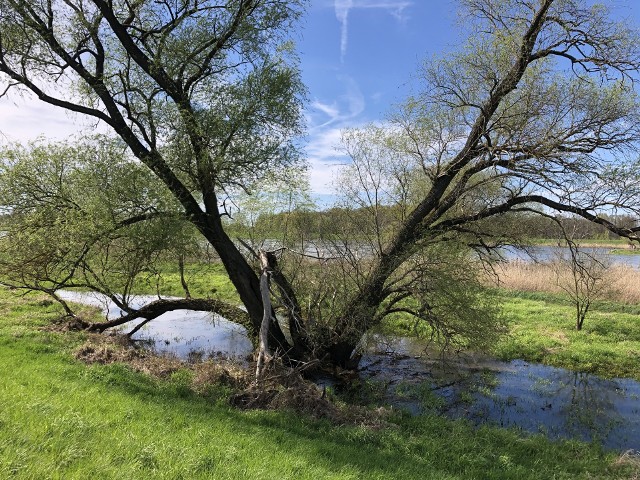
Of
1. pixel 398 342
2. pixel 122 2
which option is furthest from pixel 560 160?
pixel 122 2

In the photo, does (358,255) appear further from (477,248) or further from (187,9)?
(187,9)

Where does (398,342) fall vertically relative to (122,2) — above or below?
below

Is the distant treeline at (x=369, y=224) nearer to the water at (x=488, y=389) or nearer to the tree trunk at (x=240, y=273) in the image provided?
the tree trunk at (x=240, y=273)

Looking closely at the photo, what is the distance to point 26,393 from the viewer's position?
6.89 meters

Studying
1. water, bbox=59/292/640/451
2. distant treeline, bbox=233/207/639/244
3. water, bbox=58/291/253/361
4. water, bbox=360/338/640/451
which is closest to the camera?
water, bbox=360/338/640/451

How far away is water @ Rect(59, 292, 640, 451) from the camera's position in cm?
989

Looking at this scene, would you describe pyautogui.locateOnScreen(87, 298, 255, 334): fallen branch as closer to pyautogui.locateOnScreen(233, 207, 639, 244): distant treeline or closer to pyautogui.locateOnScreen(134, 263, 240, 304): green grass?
pyautogui.locateOnScreen(134, 263, 240, 304): green grass

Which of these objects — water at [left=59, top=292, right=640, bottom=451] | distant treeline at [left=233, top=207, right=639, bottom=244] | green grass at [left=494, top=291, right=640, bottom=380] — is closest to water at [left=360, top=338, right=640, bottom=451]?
water at [left=59, top=292, right=640, bottom=451]

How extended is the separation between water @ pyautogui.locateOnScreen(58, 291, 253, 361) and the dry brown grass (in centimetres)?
1280

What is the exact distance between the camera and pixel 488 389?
11.9 m

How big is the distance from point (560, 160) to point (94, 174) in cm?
1087

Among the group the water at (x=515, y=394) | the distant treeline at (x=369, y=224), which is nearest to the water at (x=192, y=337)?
the distant treeline at (x=369, y=224)

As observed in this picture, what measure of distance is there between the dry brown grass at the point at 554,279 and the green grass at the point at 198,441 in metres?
14.2

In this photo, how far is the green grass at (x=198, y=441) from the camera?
15.6 ft
